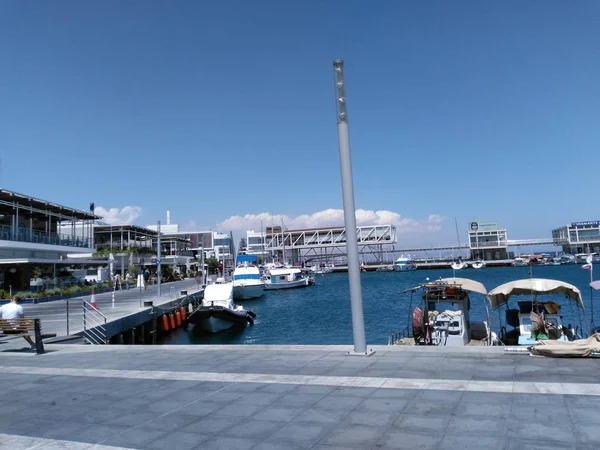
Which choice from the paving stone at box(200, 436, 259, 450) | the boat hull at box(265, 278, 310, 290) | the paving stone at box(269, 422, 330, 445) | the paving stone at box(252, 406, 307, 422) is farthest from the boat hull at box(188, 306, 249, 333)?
the boat hull at box(265, 278, 310, 290)

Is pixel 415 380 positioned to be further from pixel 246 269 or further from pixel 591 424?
pixel 246 269

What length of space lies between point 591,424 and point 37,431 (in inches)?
282

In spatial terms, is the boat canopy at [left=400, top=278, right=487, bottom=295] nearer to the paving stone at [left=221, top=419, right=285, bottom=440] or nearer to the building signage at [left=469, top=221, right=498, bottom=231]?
the paving stone at [left=221, top=419, right=285, bottom=440]

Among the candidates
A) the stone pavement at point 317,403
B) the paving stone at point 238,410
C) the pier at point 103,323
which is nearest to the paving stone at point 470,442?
the stone pavement at point 317,403

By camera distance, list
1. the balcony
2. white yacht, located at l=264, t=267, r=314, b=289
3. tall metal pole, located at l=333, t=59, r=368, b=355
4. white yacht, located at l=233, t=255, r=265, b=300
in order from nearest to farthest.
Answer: tall metal pole, located at l=333, t=59, r=368, b=355
the balcony
white yacht, located at l=233, t=255, r=265, b=300
white yacht, located at l=264, t=267, r=314, b=289

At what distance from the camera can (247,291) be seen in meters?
61.4

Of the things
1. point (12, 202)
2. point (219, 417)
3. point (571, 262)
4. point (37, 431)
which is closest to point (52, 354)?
point (37, 431)

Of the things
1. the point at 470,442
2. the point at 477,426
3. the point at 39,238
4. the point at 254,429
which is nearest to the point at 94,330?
the point at 254,429

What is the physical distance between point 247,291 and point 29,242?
26586 millimetres

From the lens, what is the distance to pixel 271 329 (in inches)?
1394

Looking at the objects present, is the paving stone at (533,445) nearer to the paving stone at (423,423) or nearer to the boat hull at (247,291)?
the paving stone at (423,423)

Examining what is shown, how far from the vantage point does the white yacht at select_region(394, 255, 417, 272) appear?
7298 inches

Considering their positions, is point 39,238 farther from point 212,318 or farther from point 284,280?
point 284,280

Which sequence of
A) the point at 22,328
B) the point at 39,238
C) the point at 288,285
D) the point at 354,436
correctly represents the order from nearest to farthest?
the point at 354,436 → the point at 22,328 → the point at 39,238 → the point at 288,285
